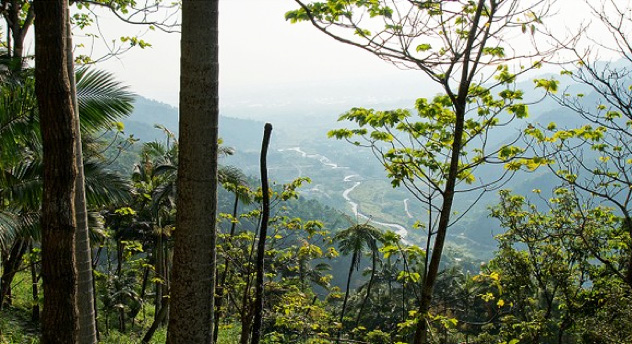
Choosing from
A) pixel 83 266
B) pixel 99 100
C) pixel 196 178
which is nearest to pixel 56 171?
pixel 196 178

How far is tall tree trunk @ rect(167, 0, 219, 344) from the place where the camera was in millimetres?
2424

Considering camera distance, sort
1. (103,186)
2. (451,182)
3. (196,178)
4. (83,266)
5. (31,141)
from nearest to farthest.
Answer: (196,178)
(83,266)
(451,182)
(31,141)
(103,186)

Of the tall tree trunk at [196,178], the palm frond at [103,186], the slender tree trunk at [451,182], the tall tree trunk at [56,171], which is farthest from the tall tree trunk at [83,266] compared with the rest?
the slender tree trunk at [451,182]

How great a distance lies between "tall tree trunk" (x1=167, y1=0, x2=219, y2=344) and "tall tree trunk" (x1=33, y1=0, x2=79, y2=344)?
2.00 ft

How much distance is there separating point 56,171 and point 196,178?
771 mm

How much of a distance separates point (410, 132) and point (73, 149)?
3.03m

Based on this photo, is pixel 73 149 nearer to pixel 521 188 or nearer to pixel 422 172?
pixel 422 172

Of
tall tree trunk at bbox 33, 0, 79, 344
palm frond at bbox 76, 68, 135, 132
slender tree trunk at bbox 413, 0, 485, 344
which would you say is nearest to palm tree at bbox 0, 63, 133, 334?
palm frond at bbox 76, 68, 135, 132

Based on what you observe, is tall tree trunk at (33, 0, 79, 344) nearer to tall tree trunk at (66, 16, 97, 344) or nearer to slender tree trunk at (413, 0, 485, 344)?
tall tree trunk at (66, 16, 97, 344)

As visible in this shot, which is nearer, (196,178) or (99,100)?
(196,178)

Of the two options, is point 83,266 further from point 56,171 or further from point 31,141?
point 31,141

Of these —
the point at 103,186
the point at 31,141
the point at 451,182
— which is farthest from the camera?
the point at 103,186

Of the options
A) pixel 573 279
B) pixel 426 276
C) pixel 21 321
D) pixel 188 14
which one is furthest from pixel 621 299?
pixel 21 321

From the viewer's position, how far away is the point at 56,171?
8.23 ft
